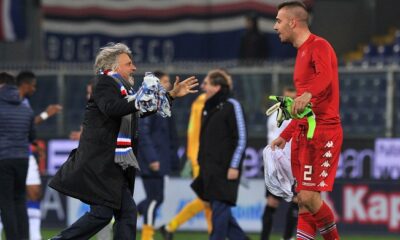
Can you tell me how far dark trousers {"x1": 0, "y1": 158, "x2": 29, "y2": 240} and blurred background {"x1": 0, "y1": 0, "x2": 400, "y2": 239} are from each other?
393 centimetres

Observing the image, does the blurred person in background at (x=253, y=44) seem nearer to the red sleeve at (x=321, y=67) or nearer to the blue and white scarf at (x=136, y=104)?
the red sleeve at (x=321, y=67)

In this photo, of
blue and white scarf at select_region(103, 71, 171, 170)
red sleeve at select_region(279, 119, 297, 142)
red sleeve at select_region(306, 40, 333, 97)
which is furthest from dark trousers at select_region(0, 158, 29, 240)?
red sleeve at select_region(306, 40, 333, 97)

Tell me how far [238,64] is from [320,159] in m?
10.8

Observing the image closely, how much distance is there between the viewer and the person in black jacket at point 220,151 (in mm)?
12273

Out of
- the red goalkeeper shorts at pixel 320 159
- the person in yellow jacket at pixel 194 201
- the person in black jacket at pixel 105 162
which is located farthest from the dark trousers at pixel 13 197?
the red goalkeeper shorts at pixel 320 159

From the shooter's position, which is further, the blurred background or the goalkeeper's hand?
the blurred background

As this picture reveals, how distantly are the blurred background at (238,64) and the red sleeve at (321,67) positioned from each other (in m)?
6.38

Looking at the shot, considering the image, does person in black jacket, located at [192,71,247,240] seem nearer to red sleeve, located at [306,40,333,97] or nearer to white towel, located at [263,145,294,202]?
white towel, located at [263,145,294,202]

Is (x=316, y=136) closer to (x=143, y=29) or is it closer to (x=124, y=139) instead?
(x=124, y=139)

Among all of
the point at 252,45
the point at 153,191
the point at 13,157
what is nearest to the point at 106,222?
the point at 13,157

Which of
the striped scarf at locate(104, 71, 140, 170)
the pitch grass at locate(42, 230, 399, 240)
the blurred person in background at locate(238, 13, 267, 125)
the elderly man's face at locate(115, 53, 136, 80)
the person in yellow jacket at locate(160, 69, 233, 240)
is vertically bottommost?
the pitch grass at locate(42, 230, 399, 240)

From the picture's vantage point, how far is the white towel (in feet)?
34.0

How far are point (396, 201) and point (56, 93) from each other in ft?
20.5

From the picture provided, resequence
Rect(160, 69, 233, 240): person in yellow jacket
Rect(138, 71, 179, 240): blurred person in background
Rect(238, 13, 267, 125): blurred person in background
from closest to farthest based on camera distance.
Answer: Rect(138, 71, 179, 240): blurred person in background, Rect(160, 69, 233, 240): person in yellow jacket, Rect(238, 13, 267, 125): blurred person in background
